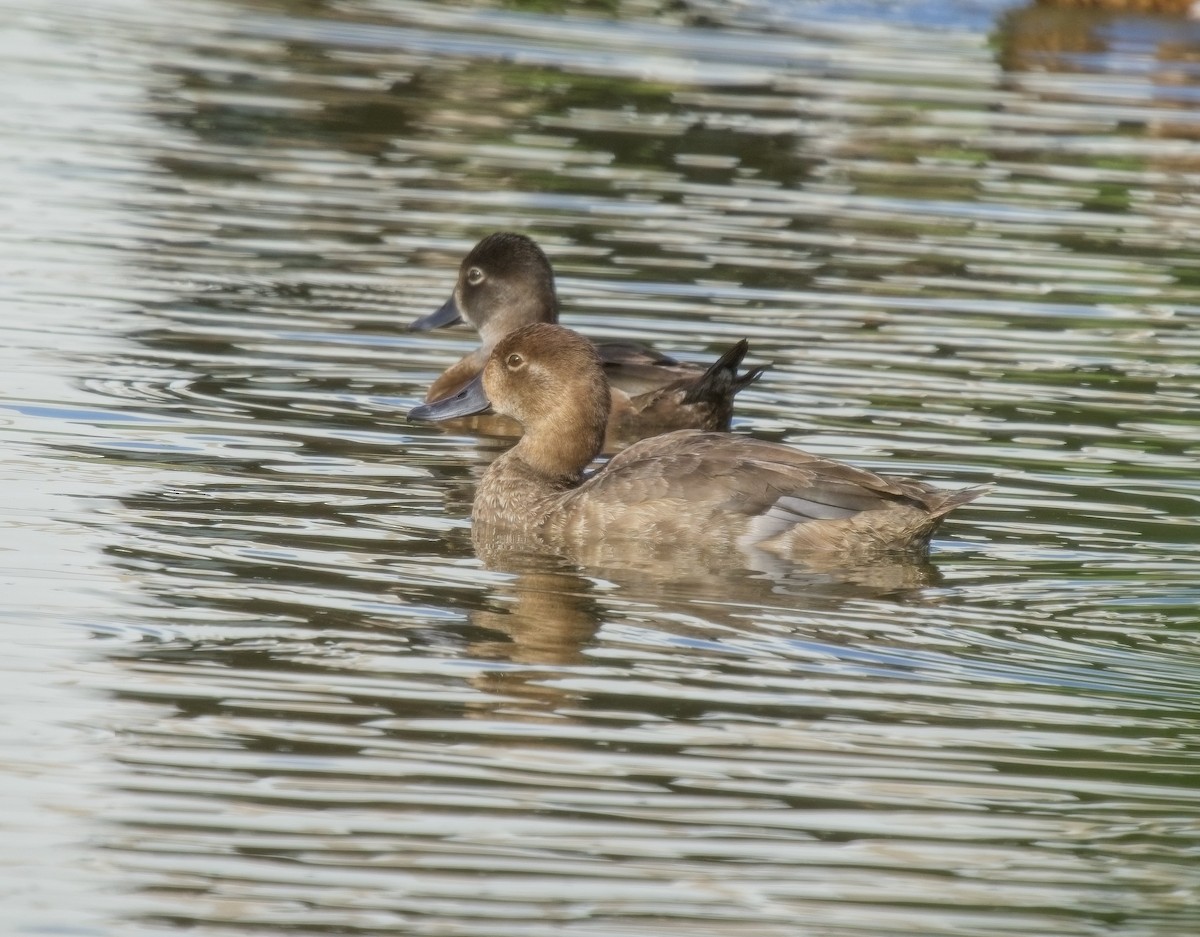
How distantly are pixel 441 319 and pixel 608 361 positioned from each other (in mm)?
1757

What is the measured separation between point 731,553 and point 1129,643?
1512 mm

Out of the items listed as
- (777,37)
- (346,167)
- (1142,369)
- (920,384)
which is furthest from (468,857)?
(777,37)

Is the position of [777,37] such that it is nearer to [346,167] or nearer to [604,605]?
[346,167]

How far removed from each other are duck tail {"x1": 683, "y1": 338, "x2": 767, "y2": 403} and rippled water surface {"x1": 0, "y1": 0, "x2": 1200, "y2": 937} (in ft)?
1.30

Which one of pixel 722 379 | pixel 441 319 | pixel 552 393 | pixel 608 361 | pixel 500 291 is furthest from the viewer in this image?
pixel 441 319

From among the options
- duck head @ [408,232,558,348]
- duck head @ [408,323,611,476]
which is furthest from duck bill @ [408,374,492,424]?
duck head @ [408,232,558,348]

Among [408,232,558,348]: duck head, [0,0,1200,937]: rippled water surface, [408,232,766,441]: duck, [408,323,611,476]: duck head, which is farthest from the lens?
[408,232,558,348]: duck head

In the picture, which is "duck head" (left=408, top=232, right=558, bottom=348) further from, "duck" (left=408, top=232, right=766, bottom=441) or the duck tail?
the duck tail

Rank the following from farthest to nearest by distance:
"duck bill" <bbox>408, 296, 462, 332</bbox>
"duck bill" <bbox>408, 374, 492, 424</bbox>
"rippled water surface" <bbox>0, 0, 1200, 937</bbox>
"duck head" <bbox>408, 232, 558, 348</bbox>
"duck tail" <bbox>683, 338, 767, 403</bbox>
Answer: "duck bill" <bbox>408, 296, 462, 332</bbox> < "duck head" <bbox>408, 232, 558, 348</bbox> < "duck bill" <bbox>408, 374, 492, 424</bbox> < "duck tail" <bbox>683, 338, 767, 403</bbox> < "rippled water surface" <bbox>0, 0, 1200, 937</bbox>

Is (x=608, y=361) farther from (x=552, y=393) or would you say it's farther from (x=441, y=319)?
(x=441, y=319)

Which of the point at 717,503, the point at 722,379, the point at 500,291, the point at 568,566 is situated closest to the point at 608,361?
the point at 722,379

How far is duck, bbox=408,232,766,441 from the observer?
31.2ft

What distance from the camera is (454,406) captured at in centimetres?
940

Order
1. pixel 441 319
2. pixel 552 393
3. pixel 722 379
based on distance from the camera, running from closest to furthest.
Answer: pixel 552 393, pixel 722 379, pixel 441 319
